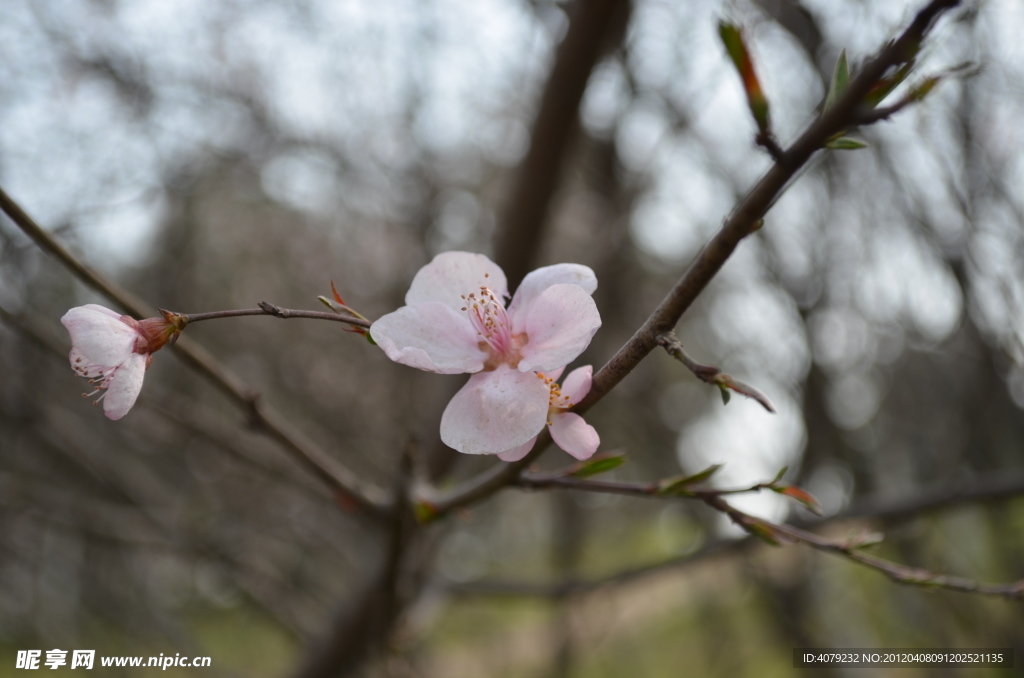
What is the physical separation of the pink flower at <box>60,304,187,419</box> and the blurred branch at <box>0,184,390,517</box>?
0.58 ft

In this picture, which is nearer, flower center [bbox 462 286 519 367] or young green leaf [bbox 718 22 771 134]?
young green leaf [bbox 718 22 771 134]

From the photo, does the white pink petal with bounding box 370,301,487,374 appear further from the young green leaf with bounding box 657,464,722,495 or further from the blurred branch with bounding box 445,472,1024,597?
the blurred branch with bounding box 445,472,1024,597

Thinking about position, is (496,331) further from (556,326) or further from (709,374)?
(709,374)

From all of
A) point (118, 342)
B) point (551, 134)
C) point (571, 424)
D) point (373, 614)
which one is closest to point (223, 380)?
point (118, 342)

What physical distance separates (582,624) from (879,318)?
2701 mm

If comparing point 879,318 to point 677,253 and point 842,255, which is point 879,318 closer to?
point 842,255

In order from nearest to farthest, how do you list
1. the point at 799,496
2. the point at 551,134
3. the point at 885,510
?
1. the point at 799,496
2. the point at 885,510
3. the point at 551,134

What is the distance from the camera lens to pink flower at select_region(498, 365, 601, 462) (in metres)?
0.80

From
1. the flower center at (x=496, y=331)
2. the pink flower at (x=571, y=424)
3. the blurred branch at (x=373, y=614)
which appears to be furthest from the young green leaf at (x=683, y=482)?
the blurred branch at (x=373, y=614)

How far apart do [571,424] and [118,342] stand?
1.94 ft

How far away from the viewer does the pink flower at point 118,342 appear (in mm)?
807

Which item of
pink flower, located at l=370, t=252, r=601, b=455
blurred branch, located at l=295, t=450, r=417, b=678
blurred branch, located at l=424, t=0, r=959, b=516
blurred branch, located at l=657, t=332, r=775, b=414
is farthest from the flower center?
blurred branch, located at l=295, t=450, r=417, b=678

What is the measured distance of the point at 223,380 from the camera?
1.14 meters

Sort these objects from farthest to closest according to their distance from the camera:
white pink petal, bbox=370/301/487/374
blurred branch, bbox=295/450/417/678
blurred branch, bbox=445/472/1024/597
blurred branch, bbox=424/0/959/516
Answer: blurred branch, bbox=445/472/1024/597, blurred branch, bbox=295/450/417/678, white pink petal, bbox=370/301/487/374, blurred branch, bbox=424/0/959/516
